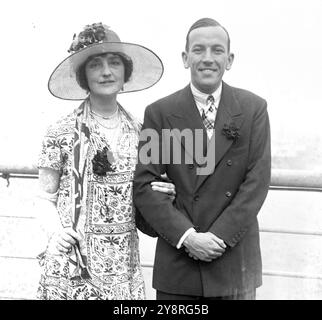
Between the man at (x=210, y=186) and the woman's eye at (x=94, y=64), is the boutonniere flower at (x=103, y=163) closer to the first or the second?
the man at (x=210, y=186)

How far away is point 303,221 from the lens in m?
4.27

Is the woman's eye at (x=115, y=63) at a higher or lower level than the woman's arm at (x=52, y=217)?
higher

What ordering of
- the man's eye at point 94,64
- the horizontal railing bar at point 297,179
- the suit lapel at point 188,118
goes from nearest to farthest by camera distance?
the suit lapel at point 188,118, the man's eye at point 94,64, the horizontal railing bar at point 297,179

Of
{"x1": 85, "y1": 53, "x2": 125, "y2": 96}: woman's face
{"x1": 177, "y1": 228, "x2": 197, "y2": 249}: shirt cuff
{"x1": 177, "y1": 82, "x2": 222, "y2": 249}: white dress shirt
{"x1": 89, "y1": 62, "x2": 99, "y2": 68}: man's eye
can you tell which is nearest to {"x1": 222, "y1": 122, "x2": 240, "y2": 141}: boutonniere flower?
{"x1": 177, "y1": 82, "x2": 222, "y2": 249}: white dress shirt

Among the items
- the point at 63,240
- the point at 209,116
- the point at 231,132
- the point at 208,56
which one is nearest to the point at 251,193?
the point at 231,132

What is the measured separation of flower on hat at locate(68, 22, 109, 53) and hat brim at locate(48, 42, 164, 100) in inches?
1.5

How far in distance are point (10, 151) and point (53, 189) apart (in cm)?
522

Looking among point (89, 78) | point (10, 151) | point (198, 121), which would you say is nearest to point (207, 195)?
point (198, 121)

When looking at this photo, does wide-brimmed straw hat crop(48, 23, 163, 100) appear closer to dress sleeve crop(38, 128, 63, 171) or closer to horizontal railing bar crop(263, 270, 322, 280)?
dress sleeve crop(38, 128, 63, 171)

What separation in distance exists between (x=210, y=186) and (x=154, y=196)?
0.81 ft

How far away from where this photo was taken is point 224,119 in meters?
2.49

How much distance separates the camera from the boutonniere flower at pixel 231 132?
8.02 feet

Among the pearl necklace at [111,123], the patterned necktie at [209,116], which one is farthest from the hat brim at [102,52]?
the patterned necktie at [209,116]
